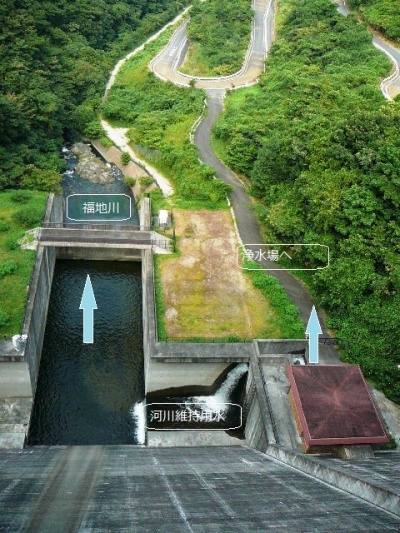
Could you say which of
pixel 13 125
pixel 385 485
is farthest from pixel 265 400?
pixel 13 125

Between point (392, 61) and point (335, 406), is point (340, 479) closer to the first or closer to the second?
point (335, 406)

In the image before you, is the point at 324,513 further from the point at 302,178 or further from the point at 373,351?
the point at 302,178

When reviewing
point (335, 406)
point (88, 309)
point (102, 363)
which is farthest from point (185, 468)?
point (88, 309)

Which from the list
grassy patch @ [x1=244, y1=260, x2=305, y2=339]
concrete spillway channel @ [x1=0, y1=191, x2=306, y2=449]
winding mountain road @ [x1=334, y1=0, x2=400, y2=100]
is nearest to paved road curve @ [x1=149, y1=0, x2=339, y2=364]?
grassy patch @ [x1=244, y1=260, x2=305, y2=339]

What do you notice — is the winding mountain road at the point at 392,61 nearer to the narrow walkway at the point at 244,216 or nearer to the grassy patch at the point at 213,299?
the narrow walkway at the point at 244,216

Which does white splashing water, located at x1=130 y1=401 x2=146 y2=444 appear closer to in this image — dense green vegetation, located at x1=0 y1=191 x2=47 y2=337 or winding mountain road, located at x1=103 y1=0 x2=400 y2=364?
dense green vegetation, located at x1=0 y1=191 x2=47 y2=337
